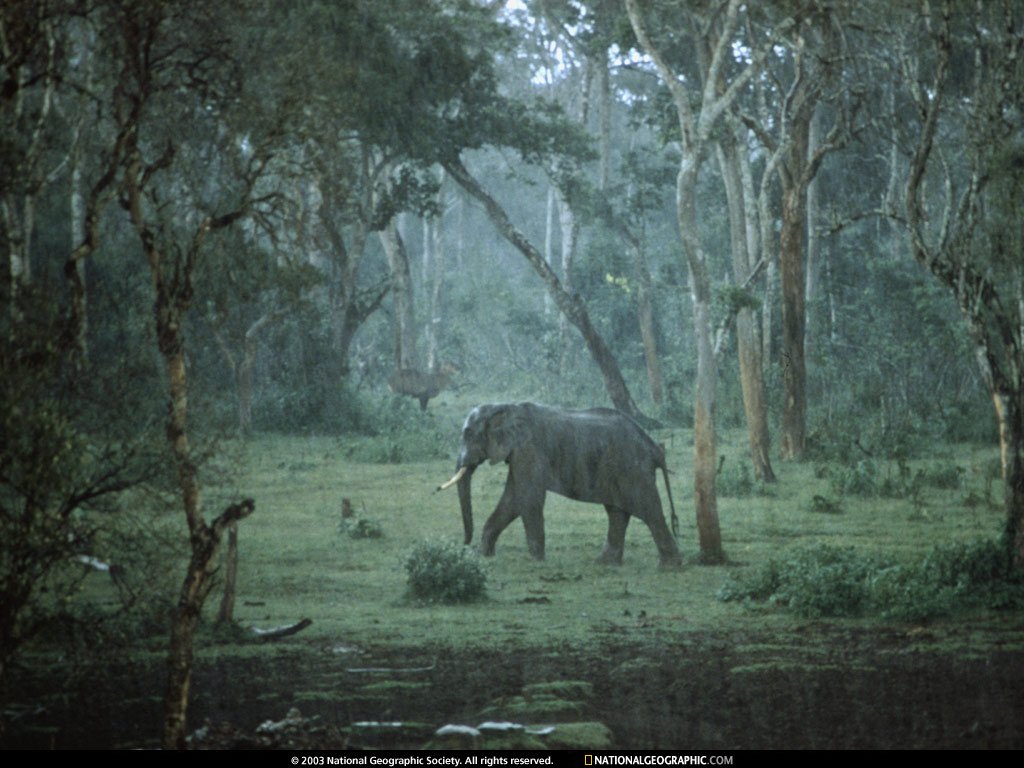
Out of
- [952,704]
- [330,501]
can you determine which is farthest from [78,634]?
[330,501]

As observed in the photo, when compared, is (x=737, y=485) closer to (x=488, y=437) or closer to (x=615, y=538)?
(x=615, y=538)

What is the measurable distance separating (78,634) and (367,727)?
7.50 feet

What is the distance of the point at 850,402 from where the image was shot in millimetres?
20359

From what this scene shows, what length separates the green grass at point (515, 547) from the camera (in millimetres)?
10359

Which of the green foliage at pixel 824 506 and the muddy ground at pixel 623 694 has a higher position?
the green foliage at pixel 824 506

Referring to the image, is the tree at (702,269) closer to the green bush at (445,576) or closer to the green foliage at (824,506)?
the green bush at (445,576)

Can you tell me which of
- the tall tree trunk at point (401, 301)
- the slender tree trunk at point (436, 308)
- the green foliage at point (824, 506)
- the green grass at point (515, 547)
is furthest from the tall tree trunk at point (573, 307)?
the green foliage at point (824, 506)

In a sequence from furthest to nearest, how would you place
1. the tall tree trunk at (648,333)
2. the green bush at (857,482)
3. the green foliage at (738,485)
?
the tall tree trunk at (648,333) < the green foliage at (738,485) < the green bush at (857,482)

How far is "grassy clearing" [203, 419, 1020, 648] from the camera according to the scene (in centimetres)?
1034

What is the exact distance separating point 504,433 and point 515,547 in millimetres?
1482

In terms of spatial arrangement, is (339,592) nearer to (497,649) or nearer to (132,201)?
(497,649)

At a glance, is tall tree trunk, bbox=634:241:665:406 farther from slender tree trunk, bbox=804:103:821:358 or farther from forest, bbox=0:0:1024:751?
slender tree trunk, bbox=804:103:821:358

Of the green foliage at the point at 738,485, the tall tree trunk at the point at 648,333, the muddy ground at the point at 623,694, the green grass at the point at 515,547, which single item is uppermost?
the tall tree trunk at the point at 648,333

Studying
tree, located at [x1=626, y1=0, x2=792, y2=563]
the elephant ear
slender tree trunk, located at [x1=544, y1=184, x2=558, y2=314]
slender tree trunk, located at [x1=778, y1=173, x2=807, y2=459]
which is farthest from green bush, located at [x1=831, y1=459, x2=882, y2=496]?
slender tree trunk, located at [x1=544, y1=184, x2=558, y2=314]
